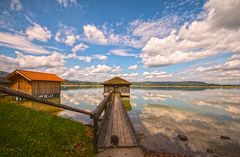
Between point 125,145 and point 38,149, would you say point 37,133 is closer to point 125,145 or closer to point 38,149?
point 38,149

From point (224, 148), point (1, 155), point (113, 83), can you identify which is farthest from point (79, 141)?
point (113, 83)

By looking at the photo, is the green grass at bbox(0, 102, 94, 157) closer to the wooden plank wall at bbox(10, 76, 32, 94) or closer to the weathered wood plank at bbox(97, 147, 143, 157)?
the weathered wood plank at bbox(97, 147, 143, 157)

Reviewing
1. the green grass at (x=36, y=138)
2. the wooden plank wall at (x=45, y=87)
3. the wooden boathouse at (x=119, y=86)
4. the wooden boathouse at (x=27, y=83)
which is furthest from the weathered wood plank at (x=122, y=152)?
the wooden boathouse at (x=119, y=86)

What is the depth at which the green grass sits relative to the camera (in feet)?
12.1

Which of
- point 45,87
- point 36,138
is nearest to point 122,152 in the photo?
point 36,138

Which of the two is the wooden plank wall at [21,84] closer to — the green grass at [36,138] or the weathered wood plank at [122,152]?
the green grass at [36,138]

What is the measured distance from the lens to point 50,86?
36.9m

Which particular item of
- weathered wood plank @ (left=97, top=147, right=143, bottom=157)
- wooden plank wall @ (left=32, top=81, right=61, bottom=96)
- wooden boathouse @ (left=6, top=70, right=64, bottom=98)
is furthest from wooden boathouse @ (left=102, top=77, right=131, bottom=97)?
weathered wood plank @ (left=97, top=147, right=143, bottom=157)

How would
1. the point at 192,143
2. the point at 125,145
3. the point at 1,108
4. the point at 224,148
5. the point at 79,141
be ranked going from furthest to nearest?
1. the point at 192,143
2. the point at 224,148
3. the point at 125,145
4. the point at 79,141
5. the point at 1,108

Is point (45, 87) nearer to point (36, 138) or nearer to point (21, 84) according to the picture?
point (21, 84)

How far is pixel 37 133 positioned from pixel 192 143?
9571 millimetres

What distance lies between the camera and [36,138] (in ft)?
14.6

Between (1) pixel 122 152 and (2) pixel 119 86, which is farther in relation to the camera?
(2) pixel 119 86

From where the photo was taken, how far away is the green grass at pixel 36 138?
146 inches
